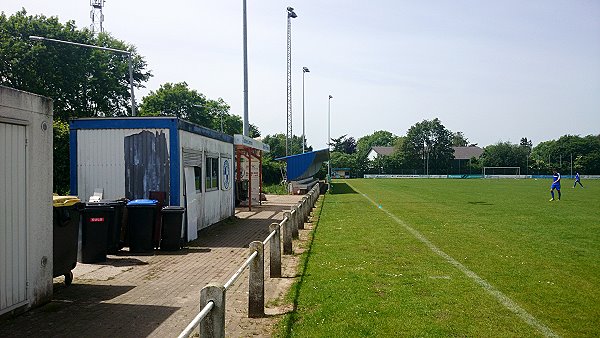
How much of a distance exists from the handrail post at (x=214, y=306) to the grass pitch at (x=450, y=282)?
1679 mm

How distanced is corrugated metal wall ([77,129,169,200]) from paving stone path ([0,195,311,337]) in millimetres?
2544

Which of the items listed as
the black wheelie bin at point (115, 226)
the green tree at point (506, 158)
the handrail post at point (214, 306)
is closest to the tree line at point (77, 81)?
the black wheelie bin at point (115, 226)

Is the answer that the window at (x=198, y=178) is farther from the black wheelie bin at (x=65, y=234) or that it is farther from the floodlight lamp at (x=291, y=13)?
the floodlight lamp at (x=291, y=13)

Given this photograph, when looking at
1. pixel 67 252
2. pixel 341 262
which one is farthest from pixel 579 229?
pixel 67 252

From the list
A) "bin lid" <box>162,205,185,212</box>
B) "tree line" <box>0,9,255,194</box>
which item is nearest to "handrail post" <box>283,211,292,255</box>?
"bin lid" <box>162,205,185,212</box>

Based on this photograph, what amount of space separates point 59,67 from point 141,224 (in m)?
30.1

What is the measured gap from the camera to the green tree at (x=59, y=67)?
35938mm

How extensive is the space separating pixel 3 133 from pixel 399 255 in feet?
24.6

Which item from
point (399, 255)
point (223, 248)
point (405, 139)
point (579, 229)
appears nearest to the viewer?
point (399, 255)

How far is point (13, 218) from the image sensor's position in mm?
6762

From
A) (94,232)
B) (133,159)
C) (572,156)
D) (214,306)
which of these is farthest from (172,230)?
(572,156)

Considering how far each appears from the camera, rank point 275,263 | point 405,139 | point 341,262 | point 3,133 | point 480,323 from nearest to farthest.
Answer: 1. point 480,323
2. point 3,133
3. point 275,263
4. point 341,262
5. point 405,139

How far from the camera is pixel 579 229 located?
15477mm

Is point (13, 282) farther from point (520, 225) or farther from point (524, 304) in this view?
point (520, 225)
